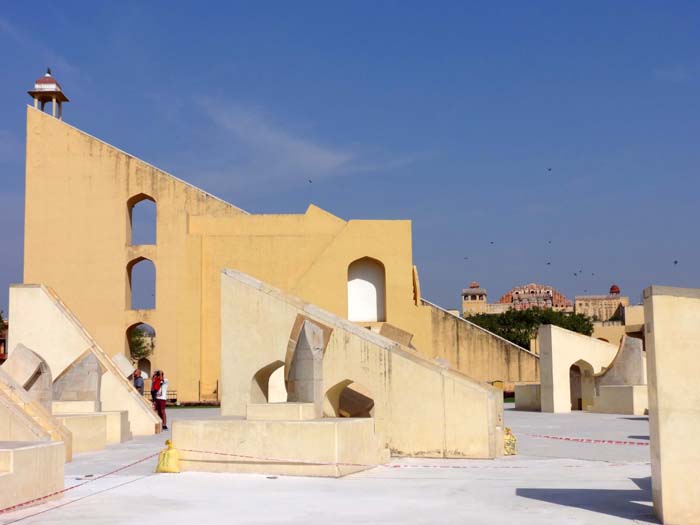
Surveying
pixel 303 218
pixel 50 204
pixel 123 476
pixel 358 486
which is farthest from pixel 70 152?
pixel 358 486

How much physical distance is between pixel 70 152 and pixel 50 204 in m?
1.79

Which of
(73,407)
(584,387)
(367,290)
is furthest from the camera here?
(367,290)

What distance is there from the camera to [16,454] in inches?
276

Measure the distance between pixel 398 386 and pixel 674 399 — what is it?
18.4 feet

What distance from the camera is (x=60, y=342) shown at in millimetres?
15641

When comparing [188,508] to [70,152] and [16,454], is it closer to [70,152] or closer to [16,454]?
[16,454]

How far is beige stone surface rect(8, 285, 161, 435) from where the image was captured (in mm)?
15398

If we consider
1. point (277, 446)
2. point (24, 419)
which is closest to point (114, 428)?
point (24, 419)

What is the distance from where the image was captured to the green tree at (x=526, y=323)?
45906 millimetres

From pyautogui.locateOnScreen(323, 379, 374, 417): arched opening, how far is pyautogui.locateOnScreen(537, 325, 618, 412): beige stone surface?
32.5 ft

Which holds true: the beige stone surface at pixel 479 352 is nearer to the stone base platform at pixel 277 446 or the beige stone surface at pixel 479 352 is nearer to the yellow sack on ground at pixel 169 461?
the stone base platform at pixel 277 446

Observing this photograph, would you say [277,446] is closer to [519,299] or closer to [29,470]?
[29,470]

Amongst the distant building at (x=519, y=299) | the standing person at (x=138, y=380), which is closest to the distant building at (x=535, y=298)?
the distant building at (x=519, y=299)

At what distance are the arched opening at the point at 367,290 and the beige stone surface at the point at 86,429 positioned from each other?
52.1 feet
